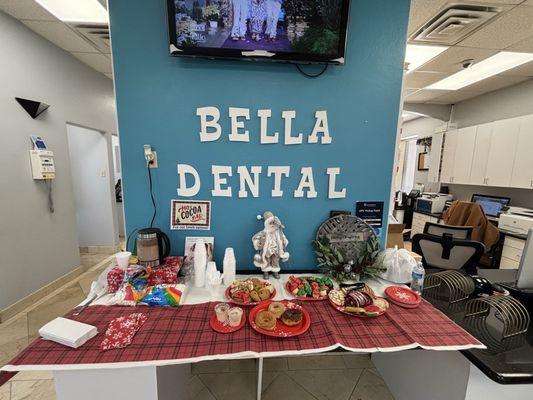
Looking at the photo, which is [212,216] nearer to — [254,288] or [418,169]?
[254,288]

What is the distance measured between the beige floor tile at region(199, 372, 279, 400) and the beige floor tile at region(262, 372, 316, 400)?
0.13 feet

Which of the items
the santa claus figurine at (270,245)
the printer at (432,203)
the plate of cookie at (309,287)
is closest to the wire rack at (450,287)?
the plate of cookie at (309,287)

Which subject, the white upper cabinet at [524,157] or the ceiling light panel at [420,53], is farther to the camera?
the white upper cabinet at [524,157]

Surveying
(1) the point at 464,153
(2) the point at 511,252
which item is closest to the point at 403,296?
(2) the point at 511,252

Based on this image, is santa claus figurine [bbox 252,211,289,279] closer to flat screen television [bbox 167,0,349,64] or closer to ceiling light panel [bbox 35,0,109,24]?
flat screen television [bbox 167,0,349,64]

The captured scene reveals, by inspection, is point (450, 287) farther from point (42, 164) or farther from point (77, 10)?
point (42, 164)

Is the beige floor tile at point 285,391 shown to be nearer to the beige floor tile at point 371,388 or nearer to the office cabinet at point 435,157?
the beige floor tile at point 371,388

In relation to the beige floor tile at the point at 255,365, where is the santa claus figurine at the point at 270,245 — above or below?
above

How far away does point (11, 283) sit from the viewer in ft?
7.41

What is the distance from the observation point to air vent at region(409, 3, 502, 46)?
200 centimetres

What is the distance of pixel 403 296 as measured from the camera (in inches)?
50.6

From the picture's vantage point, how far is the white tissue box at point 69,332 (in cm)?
92

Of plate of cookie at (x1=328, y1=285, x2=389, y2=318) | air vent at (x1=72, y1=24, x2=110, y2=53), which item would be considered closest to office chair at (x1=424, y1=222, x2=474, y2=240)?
plate of cookie at (x1=328, y1=285, x2=389, y2=318)

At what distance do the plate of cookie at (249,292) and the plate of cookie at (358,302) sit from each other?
1.12ft
